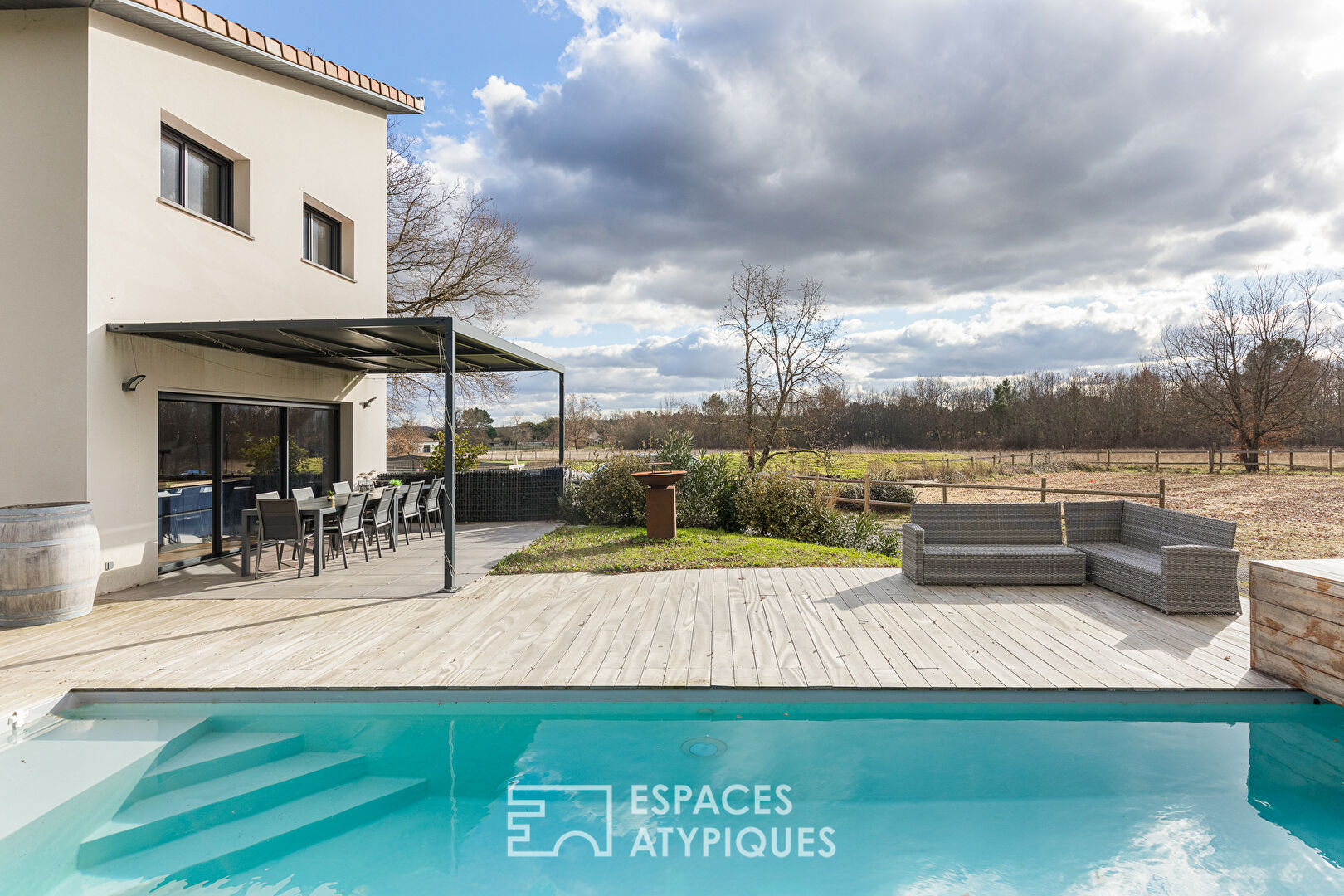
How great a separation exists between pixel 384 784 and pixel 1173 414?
3807 cm

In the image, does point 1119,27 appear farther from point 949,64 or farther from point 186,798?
point 186,798

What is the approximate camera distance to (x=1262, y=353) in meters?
24.4

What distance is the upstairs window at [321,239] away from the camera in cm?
859

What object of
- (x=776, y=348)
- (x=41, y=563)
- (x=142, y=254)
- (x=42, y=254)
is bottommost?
(x=41, y=563)

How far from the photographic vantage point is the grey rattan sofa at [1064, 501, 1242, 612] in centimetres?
471

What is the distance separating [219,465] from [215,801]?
18.0ft

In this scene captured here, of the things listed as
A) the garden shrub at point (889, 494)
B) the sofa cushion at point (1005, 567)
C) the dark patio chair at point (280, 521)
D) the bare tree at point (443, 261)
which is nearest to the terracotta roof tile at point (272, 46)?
the dark patio chair at point (280, 521)

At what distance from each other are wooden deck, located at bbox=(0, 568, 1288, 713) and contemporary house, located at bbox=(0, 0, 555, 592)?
149 centimetres

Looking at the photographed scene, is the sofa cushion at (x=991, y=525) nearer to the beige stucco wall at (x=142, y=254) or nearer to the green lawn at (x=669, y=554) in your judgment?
the green lawn at (x=669, y=554)

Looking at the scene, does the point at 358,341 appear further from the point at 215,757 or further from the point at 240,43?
the point at 215,757

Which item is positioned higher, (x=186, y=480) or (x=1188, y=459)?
(x=186, y=480)

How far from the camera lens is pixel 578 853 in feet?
7.85

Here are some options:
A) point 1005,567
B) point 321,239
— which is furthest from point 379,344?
point 1005,567

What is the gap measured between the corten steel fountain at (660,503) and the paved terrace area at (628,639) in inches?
75.8
